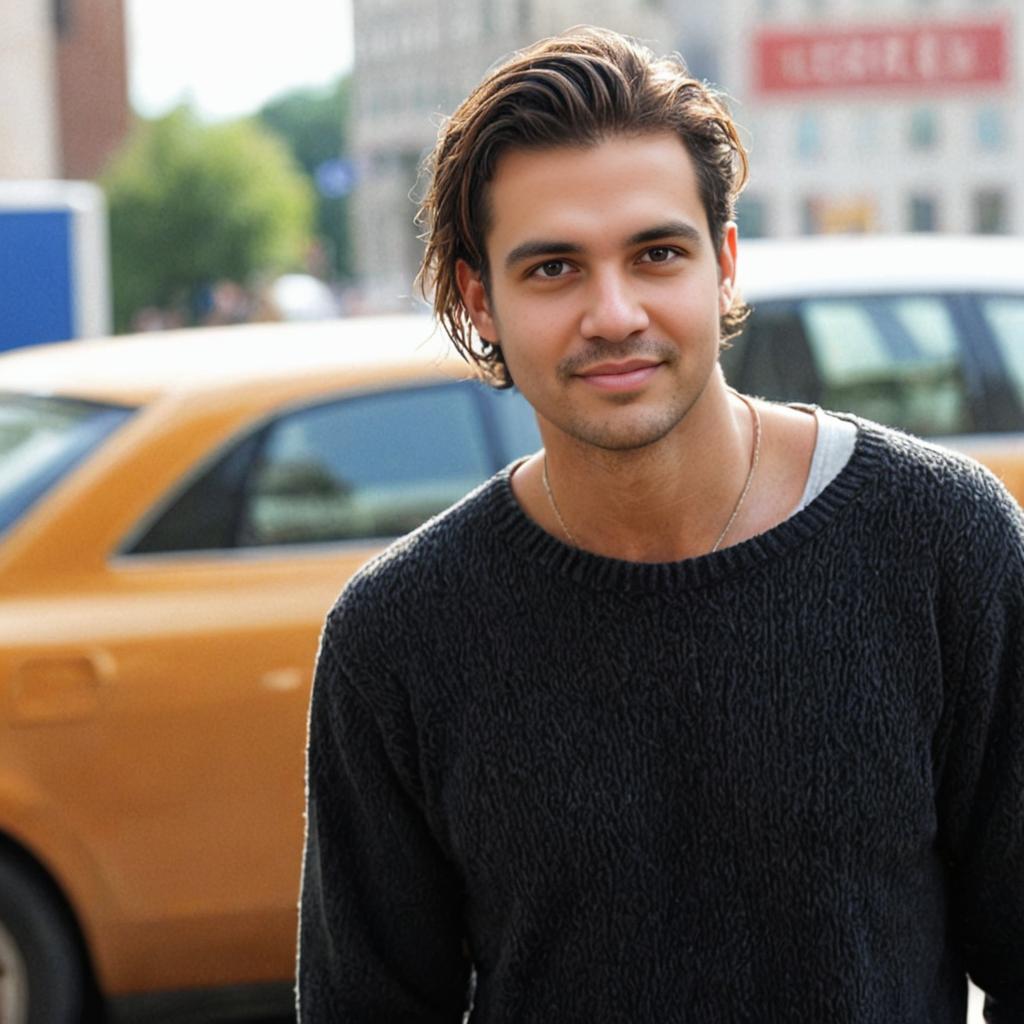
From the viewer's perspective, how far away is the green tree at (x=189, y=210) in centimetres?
6538

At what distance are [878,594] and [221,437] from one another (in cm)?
266

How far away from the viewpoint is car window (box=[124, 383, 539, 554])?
4.23 meters

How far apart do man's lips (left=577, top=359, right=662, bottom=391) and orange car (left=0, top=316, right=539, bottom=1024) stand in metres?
2.31

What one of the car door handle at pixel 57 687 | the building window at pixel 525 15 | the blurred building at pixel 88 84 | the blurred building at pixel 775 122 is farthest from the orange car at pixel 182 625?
the building window at pixel 525 15

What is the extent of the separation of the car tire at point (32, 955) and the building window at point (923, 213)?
197 ft

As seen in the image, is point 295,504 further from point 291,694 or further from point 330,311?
point 330,311

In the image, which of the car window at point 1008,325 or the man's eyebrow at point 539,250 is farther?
the car window at point 1008,325

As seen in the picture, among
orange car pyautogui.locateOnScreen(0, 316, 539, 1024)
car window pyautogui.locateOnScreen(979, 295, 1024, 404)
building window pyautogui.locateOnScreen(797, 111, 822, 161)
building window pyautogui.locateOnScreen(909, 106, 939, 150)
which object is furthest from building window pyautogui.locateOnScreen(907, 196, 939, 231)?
orange car pyautogui.locateOnScreen(0, 316, 539, 1024)

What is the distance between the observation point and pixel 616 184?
178 cm

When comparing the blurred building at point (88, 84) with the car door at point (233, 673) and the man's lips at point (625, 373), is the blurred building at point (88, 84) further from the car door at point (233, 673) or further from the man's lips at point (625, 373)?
the man's lips at point (625, 373)

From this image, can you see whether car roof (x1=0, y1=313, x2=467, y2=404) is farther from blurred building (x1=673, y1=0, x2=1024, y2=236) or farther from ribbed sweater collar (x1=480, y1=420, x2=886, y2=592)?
blurred building (x1=673, y1=0, x2=1024, y2=236)

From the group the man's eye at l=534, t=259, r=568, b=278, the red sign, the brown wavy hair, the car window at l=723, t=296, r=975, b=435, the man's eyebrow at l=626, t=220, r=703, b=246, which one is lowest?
the car window at l=723, t=296, r=975, b=435

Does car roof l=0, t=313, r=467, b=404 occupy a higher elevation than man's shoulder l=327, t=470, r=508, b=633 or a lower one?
lower

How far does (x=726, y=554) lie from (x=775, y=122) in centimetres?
6181
